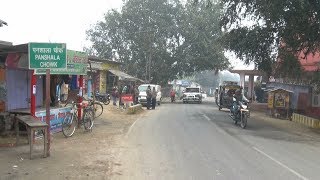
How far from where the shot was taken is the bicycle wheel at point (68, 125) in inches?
606

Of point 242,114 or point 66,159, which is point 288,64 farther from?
point 66,159

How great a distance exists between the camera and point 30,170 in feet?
31.2

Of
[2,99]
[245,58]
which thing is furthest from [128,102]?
[2,99]

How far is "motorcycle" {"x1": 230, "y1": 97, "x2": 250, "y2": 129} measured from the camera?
2047cm

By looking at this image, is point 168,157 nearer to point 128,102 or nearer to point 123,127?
point 123,127

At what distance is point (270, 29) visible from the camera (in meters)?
24.0

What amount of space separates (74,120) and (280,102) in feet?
56.0

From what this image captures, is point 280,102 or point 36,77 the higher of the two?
point 36,77

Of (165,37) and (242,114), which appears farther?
(165,37)

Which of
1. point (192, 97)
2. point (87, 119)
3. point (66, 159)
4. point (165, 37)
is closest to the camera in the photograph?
point (66, 159)

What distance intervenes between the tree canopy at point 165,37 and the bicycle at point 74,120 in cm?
3925

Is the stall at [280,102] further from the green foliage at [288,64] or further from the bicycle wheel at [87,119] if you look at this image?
the bicycle wheel at [87,119]

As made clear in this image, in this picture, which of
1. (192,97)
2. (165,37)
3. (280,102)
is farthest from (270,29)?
(165,37)

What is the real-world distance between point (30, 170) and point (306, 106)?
2300 cm
